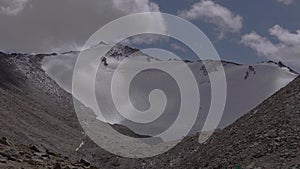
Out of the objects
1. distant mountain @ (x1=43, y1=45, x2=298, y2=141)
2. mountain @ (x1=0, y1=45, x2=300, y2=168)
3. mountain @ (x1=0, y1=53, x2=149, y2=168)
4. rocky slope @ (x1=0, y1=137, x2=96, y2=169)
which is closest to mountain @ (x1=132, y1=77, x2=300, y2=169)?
mountain @ (x1=0, y1=45, x2=300, y2=168)

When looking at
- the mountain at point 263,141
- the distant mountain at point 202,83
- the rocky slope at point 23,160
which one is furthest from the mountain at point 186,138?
the distant mountain at point 202,83

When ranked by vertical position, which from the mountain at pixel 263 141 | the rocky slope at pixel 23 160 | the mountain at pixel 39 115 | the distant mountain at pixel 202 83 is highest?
the distant mountain at pixel 202 83

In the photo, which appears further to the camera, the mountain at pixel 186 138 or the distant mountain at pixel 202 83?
the distant mountain at pixel 202 83

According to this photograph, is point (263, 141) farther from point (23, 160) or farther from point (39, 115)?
point (39, 115)

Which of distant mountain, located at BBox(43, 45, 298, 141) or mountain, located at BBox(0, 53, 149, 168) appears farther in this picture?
distant mountain, located at BBox(43, 45, 298, 141)

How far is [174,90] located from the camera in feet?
545

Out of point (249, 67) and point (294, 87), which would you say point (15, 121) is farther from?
point (249, 67)

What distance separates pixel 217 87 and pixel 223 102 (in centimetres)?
2681

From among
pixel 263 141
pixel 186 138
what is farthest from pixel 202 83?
pixel 263 141

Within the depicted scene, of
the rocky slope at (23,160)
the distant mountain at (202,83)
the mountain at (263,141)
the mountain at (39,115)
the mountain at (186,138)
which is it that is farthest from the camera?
the distant mountain at (202,83)

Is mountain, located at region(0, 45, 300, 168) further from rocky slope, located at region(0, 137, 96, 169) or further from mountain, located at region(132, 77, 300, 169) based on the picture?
rocky slope, located at region(0, 137, 96, 169)

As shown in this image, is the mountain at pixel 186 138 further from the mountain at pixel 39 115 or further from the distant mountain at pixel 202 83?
→ the distant mountain at pixel 202 83

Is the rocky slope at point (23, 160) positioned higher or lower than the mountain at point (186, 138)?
lower

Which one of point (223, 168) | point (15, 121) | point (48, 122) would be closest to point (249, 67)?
point (48, 122)
